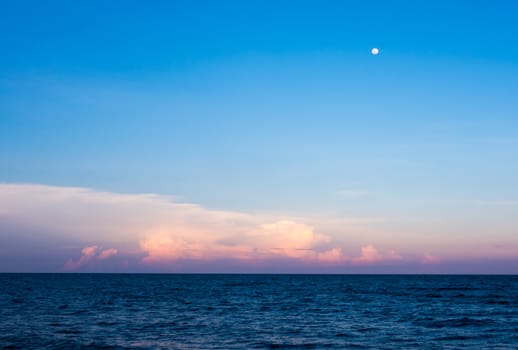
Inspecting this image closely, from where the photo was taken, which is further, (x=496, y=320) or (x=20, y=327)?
(x=496, y=320)

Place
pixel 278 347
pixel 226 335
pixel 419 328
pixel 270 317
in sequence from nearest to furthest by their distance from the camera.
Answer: pixel 278 347 < pixel 226 335 < pixel 419 328 < pixel 270 317

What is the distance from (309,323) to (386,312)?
1343 cm

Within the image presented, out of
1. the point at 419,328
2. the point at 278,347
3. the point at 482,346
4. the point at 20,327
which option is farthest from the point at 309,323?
the point at 20,327

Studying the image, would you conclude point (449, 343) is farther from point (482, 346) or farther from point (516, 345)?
point (516, 345)

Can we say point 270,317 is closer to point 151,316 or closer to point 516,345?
point 151,316

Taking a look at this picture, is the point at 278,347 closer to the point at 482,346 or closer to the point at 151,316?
the point at 482,346

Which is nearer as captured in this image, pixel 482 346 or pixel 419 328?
pixel 482 346

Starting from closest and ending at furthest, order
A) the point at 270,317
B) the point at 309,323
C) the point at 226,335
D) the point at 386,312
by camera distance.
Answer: the point at 226,335 < the point at 309,323 < the point at 270,317 < the point at 386,312

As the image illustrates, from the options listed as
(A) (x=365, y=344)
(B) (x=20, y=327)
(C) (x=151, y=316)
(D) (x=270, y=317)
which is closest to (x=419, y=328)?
(A) (x=365, y=344)

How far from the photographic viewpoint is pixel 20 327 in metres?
35.8

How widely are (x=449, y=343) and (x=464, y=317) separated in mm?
16123

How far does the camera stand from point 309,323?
1608 inches

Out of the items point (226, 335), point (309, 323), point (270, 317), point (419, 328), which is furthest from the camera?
point (270, 317)

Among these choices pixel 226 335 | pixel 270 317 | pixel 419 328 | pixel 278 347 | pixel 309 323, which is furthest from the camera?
pixel 270 317
